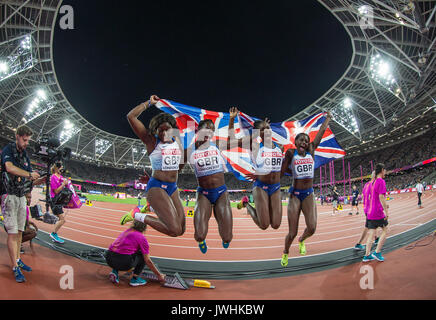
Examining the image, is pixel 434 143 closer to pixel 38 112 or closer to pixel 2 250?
pixel 2 250

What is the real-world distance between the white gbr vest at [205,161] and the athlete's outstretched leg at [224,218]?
0.46 metres

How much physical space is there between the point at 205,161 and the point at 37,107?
34.3 metres

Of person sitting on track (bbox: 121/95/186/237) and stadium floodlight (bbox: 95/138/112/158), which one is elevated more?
stadium floodlight (bbox: 95/138/112/158)

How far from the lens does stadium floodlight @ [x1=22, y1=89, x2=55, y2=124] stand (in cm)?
2609

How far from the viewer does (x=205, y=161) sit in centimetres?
334

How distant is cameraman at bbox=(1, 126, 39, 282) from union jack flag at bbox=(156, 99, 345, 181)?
2.43 metres

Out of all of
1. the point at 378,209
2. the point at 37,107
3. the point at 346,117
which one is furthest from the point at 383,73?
the point at 37,107

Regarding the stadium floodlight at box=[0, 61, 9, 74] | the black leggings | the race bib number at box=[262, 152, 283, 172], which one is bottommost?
the black leggings

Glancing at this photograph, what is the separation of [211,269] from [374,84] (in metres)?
27.4

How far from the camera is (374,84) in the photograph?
74.0 ft

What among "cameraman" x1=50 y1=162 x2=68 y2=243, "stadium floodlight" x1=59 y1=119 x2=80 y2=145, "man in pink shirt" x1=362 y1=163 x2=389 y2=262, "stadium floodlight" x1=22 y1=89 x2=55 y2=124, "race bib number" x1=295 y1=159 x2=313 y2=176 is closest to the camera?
"race bib number" x1=295 y1=159 x2=313 y2=176

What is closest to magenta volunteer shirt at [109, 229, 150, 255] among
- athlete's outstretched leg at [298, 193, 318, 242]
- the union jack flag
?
the union jack flag

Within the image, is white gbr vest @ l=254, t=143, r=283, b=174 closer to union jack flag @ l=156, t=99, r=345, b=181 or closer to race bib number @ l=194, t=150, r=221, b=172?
union jack flag @ l=156, t=99, r=345, b=181
